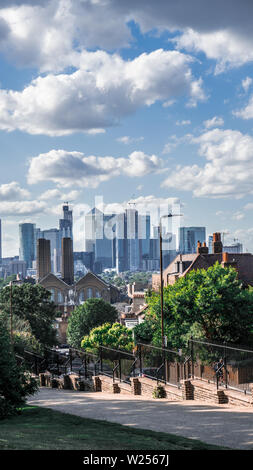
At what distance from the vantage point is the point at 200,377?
69.1ft

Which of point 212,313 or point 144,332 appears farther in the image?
point 144,332

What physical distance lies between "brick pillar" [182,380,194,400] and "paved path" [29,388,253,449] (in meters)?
0.70

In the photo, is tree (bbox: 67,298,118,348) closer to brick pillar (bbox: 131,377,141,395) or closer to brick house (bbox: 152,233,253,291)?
brick house (bbox: 152,233,253,291)

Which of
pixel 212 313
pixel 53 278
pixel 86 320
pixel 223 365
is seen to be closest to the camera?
pixel 223 365

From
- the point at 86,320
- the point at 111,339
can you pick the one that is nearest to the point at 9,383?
the point at 111,339

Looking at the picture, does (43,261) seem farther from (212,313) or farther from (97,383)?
(97,383)

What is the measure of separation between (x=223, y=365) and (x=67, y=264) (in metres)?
109

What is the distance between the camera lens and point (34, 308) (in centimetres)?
6259

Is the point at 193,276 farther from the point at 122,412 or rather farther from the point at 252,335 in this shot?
the point at 122,412

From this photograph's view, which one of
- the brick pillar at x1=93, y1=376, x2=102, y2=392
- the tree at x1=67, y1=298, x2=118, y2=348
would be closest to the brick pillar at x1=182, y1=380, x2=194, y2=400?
the brick pillar at x1=93, y1=376, x2=102, y2=392

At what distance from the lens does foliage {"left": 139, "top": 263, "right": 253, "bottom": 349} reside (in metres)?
30.7

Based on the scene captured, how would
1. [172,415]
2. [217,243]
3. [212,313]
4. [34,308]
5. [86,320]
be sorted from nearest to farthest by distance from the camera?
[172,415] → [212,313] → [217,243] → [34,308] → [86,320]

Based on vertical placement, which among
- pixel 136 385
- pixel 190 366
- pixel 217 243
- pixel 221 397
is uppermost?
pixel 217 243
